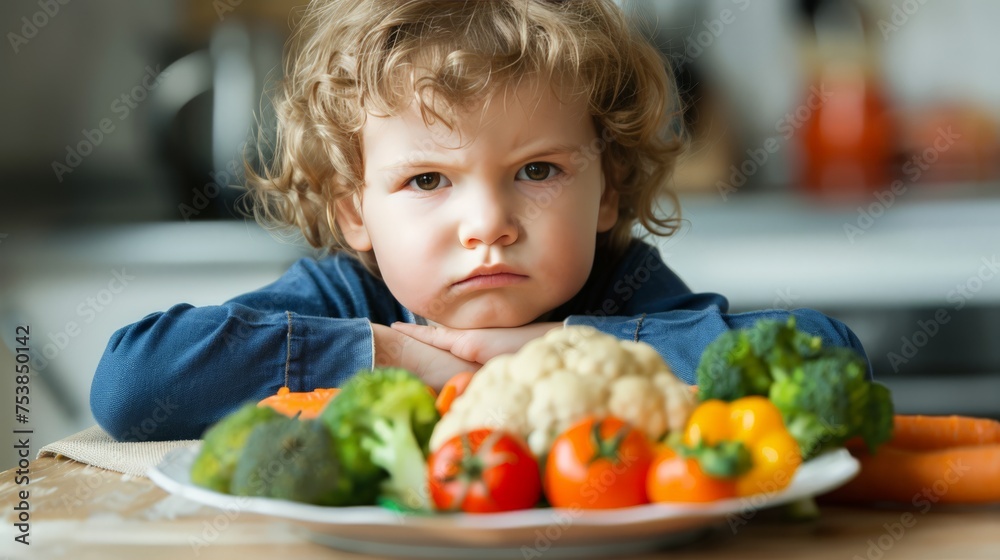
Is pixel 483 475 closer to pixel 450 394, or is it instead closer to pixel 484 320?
pixel 450 394

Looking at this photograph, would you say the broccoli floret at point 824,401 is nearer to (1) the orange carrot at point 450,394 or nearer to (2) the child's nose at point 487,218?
(1) the orange carrot at point 450,394

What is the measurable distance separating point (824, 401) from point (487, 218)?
0.56 m

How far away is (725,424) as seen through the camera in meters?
0.64

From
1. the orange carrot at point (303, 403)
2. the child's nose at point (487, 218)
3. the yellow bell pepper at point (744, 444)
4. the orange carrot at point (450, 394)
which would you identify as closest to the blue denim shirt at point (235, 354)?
the child's nose at point (487, 218)

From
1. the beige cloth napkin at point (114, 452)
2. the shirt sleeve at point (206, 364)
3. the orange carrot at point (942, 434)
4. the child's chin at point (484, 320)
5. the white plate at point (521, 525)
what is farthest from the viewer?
the child's chin at point (484, 320)

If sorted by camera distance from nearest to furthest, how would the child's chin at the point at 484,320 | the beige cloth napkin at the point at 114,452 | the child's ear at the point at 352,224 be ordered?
the beige cloth napkin at the point at 114,452, the child's chin at the point at 484,320, the child's ear at the point at 352,224

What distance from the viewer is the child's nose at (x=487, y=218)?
1.14 meters

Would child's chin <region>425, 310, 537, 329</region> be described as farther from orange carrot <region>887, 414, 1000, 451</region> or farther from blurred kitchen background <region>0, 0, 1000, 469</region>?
blurred kitchen background <region>0, 0, 1000, 469</region>

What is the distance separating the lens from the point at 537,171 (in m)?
1.23

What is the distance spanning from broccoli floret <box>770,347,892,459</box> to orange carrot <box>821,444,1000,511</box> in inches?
2.1

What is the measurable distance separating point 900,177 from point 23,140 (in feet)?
7.25

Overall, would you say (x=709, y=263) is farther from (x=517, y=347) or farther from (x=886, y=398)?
(x=886, y=398)

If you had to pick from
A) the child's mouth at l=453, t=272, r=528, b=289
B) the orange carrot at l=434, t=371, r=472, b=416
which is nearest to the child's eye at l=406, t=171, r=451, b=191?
the child's mouth at l=453, t=272, r=528, b=289

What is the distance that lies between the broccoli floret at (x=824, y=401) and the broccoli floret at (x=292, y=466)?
11.6 inches
